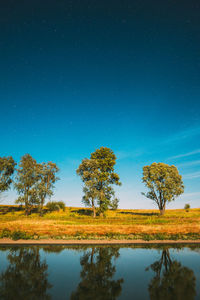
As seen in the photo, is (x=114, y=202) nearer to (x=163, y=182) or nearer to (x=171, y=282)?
(x=163, y=182)

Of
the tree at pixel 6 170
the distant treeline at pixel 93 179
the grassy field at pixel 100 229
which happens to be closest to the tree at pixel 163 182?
the distant treeline at pixel 93 179

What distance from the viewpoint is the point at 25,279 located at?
6922 mm

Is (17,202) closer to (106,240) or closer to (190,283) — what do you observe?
(106,240)

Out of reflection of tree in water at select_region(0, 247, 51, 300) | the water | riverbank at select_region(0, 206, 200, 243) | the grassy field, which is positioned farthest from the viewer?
the grassy field

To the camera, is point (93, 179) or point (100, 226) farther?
point (93, 179)

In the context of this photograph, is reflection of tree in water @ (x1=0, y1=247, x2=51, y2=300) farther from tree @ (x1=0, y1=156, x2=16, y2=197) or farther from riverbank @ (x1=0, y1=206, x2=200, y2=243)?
tree @ (x1=0, y1=156, x2=16, y2=197)

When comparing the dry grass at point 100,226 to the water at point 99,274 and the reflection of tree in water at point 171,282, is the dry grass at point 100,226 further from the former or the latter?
the reflection of tree in water at point 171,282

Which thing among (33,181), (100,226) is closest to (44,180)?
(33,181)

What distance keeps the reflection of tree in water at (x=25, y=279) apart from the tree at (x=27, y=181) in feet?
140

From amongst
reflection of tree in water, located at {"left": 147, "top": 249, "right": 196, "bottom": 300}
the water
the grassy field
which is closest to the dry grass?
the grassy field

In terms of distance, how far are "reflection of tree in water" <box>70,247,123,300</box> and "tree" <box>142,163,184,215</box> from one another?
4255 centimetres

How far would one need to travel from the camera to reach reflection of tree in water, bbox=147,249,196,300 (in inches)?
226

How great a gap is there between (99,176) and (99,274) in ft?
133

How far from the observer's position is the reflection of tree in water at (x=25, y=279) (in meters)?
5.73
